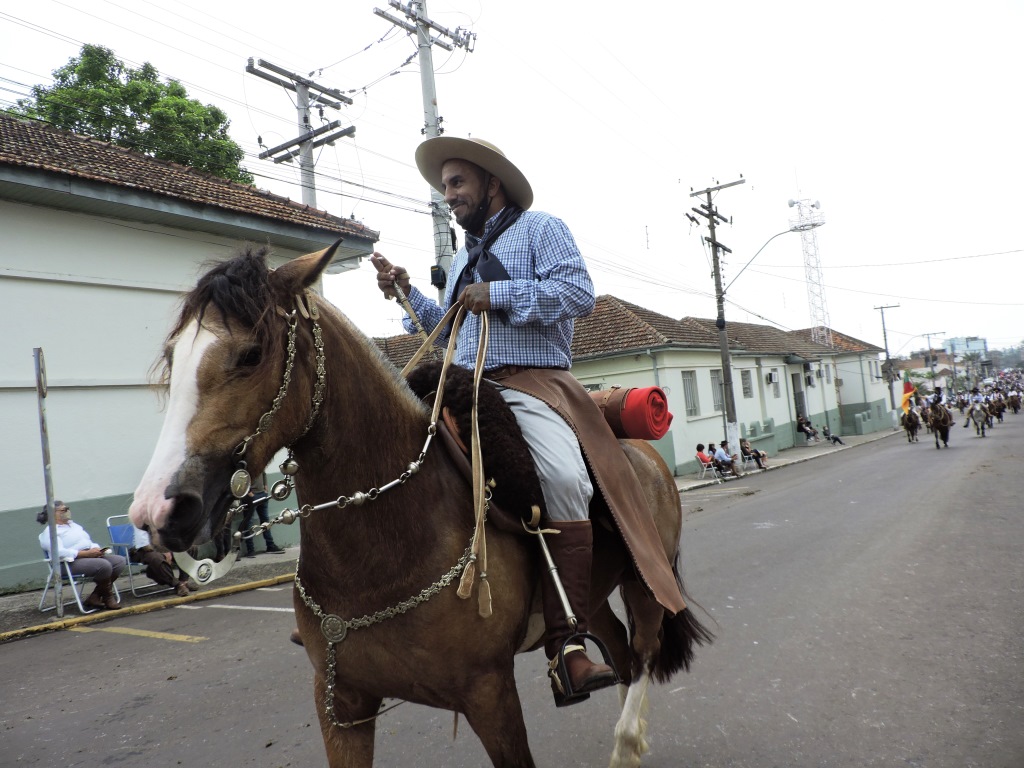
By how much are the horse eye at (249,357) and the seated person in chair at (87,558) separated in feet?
25.6

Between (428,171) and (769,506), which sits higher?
(428,171)

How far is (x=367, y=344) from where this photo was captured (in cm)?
212

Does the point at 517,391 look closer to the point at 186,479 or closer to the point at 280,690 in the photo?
the point at 186,479

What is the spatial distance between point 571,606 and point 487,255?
1280 millimetres

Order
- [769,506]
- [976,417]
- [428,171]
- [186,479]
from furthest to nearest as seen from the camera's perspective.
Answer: [976,417], [769,506], [428,171], [186,479]

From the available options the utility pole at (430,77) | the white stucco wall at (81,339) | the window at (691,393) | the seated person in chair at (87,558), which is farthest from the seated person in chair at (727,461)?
the seated person in chair at (87,558)

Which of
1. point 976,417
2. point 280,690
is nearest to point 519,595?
point 280,690

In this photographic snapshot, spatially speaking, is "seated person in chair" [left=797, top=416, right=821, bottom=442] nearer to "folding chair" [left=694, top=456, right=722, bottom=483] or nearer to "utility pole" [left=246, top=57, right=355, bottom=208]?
"folding chair" [left=694, top=456, right=722, bottom=483]

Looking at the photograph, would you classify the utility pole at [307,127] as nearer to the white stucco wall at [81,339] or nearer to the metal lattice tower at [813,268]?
the white stucco wall at [81,339]

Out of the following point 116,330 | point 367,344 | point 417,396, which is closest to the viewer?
point 367,344

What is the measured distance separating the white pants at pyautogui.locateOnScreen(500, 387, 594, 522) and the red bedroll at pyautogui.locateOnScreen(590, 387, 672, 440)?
1.56 feet

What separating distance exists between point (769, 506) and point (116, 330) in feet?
36.6

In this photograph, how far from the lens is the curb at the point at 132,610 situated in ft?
23.3

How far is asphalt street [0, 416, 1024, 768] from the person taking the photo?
331cm
